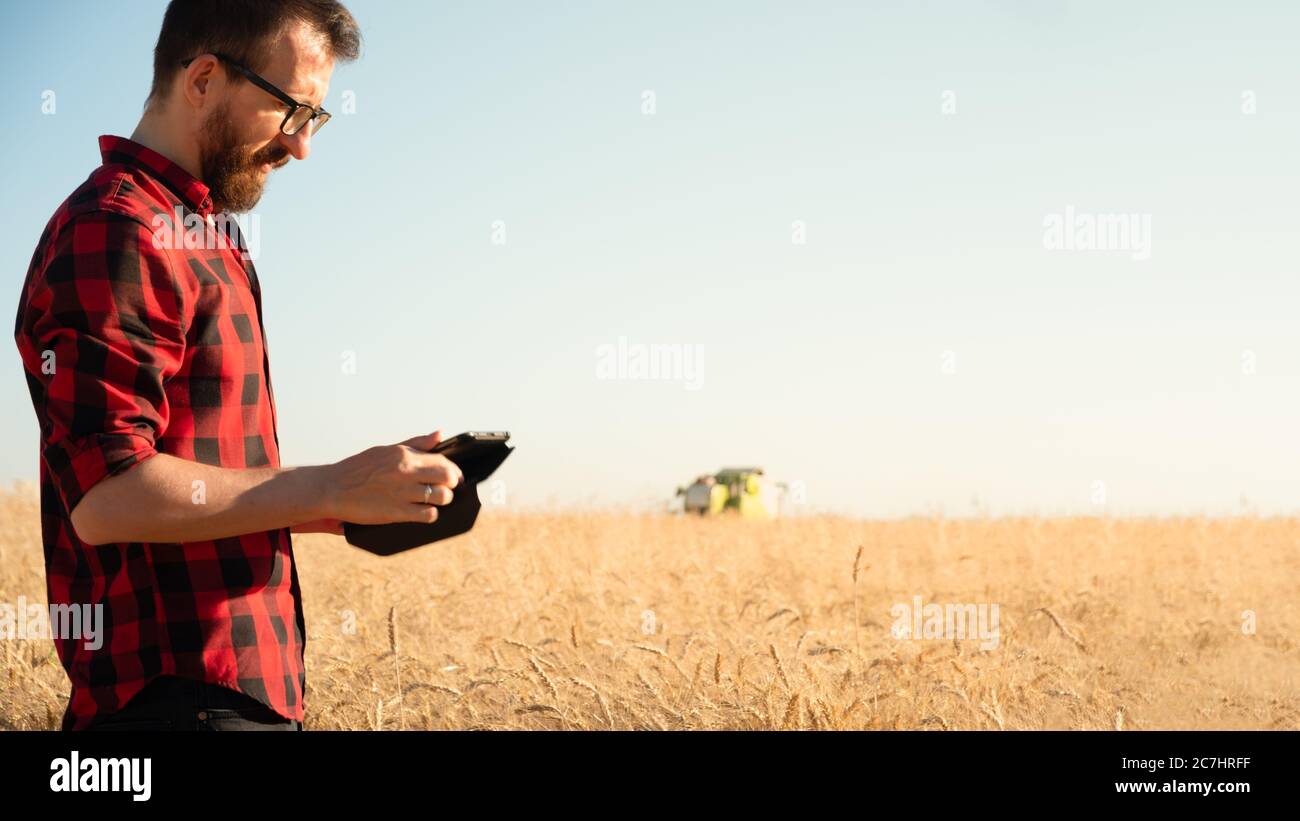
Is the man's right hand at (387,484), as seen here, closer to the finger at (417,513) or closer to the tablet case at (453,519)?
the finger at (417,513)

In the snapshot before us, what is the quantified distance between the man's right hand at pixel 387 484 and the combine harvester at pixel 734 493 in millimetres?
24988

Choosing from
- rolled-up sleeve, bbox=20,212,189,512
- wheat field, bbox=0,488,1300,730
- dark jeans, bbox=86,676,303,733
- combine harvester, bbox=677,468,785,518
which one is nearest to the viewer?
rolled-up sleeve, bbox=20,212,189,512

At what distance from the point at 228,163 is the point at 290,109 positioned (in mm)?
144

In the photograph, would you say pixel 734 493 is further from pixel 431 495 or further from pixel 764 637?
pixel 431 495

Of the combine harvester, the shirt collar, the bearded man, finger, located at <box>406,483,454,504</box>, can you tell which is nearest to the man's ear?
the bearded man

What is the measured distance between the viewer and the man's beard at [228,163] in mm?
1838

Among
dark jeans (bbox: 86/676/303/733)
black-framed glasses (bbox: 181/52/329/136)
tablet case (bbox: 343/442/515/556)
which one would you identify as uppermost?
black-framed glasses (bbox: 181/52/329/136)

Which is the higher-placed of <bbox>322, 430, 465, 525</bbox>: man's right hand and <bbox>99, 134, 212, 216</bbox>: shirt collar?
Answer: <bbox>99, 134, 212, 216</bbox>: shirt collar

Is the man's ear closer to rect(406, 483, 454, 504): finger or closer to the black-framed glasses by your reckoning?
the black-framed glasses

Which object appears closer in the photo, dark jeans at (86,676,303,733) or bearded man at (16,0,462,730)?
bearded man at (16,0,462,730)

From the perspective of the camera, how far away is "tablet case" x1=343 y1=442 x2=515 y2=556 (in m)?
1.75

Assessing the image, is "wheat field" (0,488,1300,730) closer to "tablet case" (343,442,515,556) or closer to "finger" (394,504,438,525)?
"tablet case" (343,442,515,556)

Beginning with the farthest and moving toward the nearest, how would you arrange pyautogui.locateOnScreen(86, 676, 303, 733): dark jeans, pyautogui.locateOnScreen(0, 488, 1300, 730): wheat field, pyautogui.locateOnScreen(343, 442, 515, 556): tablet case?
pyautogui.locateOnScreen(0, 488, 1300, 730): wheat field → pyautogui.locateOnScreen(343, 442, 515, 556): tablet case → pyautogui.locateOnScreen(86, 676, 303, 733): dark jeans

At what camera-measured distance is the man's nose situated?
6.25ft
